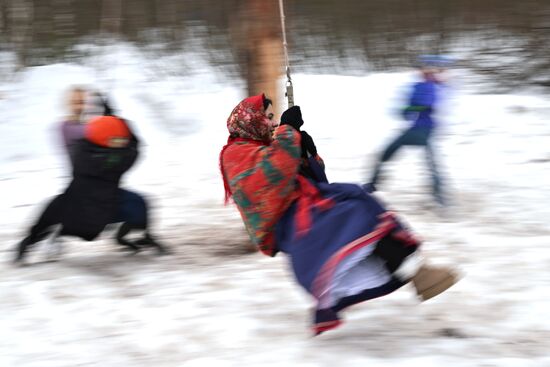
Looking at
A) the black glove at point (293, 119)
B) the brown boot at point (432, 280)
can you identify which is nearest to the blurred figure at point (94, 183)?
the black glove at point (293, 119)

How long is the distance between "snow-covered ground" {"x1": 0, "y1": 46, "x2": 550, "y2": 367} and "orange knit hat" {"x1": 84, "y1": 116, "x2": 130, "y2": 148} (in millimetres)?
959

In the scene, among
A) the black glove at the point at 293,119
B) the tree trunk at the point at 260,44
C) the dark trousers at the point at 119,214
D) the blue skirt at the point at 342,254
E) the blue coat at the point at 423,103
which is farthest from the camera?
the blue coat at the point at 423,103

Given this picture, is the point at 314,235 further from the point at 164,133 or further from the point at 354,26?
the point at 354,26

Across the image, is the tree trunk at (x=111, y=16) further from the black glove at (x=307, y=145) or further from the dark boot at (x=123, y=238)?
the black glove at (x=307, y=145)

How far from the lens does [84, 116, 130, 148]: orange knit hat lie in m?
5.66

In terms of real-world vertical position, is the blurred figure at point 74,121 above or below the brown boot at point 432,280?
above

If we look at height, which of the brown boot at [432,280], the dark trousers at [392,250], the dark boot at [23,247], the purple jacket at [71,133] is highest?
the purple jacket at [71,133]

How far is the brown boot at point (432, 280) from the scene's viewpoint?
4340mm

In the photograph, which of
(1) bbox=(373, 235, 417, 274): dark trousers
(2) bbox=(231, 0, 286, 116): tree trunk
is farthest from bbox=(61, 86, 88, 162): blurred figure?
(1) bbox=(373, 235, 417, 274): dark trousers

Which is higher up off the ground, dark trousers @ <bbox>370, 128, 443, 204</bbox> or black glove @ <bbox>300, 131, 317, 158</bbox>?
black glove @ <bbox>300, 131, 317, 158</bbox>

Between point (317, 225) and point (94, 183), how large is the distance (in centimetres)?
213

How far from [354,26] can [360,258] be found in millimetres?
11903

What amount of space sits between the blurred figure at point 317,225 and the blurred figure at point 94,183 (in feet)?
4.29

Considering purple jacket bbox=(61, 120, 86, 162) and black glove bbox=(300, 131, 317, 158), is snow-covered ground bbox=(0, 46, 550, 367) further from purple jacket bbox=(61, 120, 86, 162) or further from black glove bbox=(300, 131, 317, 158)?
black glove bbox=(300, 131, 317, 158)
